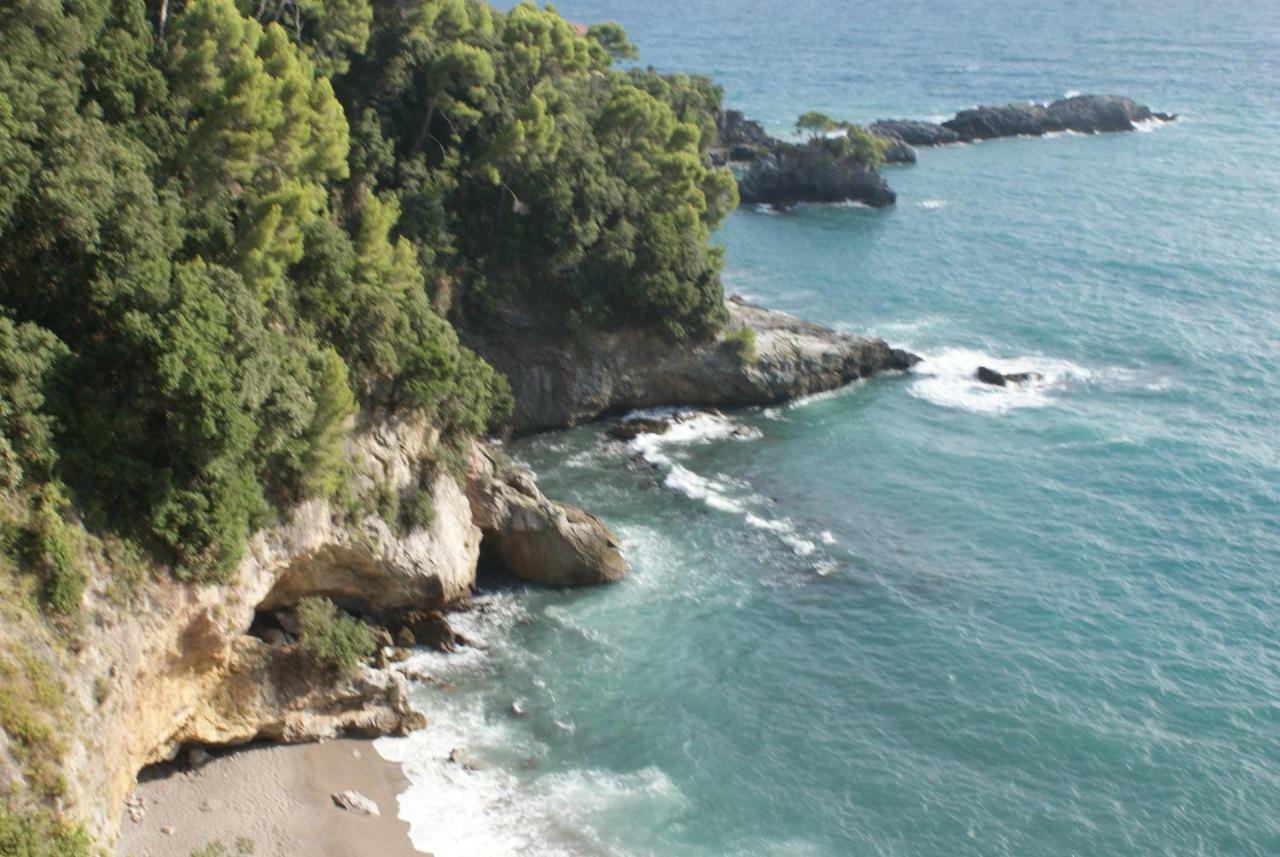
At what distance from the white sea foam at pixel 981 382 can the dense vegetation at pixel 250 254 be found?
14214mm

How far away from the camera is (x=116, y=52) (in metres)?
39.4

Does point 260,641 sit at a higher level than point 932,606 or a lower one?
higher

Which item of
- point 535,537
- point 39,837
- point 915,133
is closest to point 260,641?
point 39,837

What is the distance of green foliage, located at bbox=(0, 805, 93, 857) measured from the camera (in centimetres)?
2444

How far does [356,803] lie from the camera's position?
A: 3453cm

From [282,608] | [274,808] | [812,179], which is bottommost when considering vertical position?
[274,808]

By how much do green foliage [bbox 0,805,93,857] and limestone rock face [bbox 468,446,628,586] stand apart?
22.2 meters

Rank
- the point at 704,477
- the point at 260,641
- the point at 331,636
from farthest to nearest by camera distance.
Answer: the point at 704,477
the point at 331,636
the point at 260,641

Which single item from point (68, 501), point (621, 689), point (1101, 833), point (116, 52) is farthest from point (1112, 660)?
point (116, 52)

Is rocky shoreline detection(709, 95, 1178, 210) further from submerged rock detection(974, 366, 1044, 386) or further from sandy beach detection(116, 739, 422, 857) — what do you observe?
sandy beach detection(116, 739, 422, 857)

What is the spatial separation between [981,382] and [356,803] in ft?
155

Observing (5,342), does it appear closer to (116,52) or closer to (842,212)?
(116,52)

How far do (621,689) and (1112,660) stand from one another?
18.1 meters

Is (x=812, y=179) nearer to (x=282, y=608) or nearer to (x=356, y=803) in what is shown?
(x=282, y=608)
